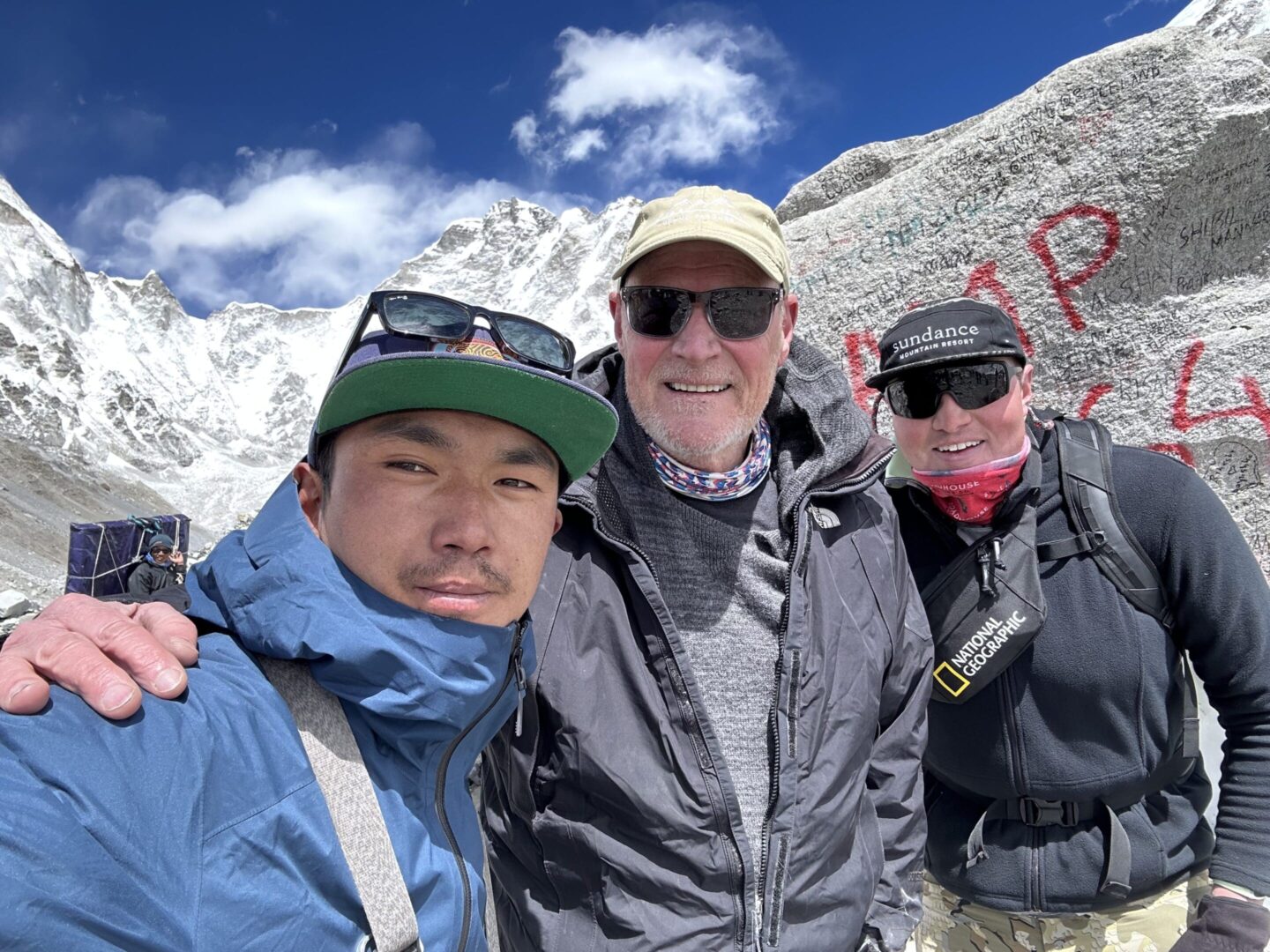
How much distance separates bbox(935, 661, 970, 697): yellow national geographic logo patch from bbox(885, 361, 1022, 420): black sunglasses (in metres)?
0.67

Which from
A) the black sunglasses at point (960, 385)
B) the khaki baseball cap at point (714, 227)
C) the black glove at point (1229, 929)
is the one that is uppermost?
the khaki baseball cap at point (714, 227)

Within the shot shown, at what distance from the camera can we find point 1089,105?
3781mm

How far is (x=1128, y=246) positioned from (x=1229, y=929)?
301cm

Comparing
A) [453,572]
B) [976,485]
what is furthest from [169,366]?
[453,572]

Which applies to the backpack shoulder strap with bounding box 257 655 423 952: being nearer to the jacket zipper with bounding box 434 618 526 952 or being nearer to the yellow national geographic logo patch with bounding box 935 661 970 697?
the jacket zipper with bounding box 434 618 526 952

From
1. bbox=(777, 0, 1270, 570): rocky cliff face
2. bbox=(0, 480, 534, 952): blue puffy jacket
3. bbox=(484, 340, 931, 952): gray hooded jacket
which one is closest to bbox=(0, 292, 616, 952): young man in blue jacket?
bbox=(0, 480, 534, 952): blue puffy jacket

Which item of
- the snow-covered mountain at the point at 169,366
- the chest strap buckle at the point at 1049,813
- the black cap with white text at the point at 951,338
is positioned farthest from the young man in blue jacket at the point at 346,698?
the snow-covered mountain at the point at 169,366

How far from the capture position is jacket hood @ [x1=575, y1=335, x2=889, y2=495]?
6.38 feet

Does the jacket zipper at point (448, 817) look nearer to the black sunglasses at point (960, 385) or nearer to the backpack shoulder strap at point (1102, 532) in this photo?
the black sunglasses at point (960, 385)

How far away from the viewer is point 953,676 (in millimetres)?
1962

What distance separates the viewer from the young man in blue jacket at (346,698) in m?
0.71

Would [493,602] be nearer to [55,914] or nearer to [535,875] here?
[55,914]

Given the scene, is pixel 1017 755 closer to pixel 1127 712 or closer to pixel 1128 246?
pixel 1127 712

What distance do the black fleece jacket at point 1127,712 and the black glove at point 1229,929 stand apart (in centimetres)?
6
